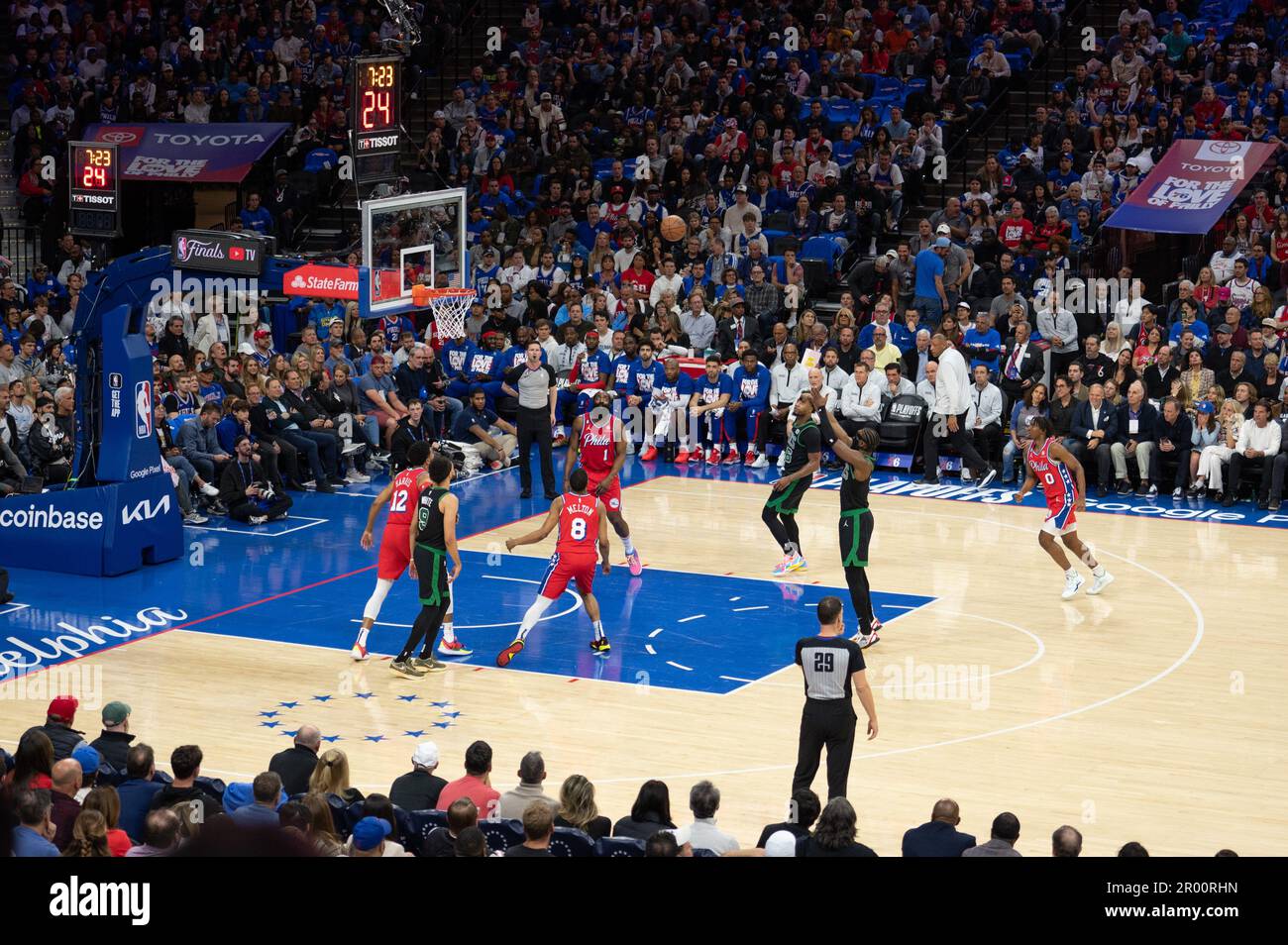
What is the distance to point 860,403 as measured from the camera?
81.5 feet

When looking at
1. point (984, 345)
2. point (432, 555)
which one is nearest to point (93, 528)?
point (432, 555)

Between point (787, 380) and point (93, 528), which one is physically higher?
point (787, 380)

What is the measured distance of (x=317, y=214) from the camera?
1298 inches

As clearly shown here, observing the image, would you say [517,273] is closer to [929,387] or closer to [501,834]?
[929,387]

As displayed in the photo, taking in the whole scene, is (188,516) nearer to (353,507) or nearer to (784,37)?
(353,507)

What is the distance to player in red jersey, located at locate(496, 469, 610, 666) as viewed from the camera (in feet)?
51.3

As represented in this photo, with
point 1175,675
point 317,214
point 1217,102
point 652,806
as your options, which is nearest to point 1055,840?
point 652,806

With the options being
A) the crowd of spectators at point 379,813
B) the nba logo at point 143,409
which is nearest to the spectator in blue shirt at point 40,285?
the nba logo at point 143,409

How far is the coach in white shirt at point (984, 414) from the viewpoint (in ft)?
79.5

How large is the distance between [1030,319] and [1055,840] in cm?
1841

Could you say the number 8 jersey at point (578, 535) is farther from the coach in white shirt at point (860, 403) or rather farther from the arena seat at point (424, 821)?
the coach in white shirt at point (860, 403)

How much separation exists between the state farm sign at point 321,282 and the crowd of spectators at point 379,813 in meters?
8.57

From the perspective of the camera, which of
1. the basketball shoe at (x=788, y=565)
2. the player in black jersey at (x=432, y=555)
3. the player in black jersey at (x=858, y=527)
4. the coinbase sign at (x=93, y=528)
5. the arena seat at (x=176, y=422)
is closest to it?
the player in black jersey at (x=432, y=555)

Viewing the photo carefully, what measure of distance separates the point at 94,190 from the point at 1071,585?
11902mm
